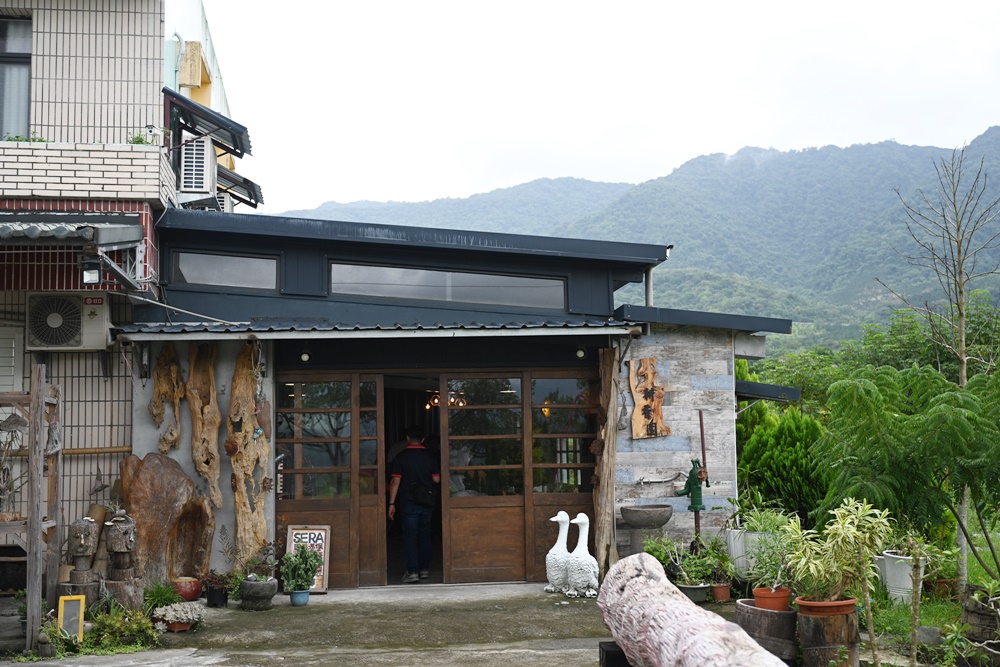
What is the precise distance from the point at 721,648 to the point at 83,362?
7.65 m

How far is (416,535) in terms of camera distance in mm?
11047

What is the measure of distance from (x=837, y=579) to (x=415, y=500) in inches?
215

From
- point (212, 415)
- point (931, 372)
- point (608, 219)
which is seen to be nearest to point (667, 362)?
point (931, 372)

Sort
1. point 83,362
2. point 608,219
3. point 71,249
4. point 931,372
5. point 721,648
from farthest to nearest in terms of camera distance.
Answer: point 608,219, point 83,362, point 71,249, point 931,372, point 721,648

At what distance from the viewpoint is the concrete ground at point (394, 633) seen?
743cm

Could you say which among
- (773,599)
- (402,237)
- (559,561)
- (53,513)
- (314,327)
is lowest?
(559,561)

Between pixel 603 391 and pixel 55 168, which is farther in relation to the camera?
pixel 603 391

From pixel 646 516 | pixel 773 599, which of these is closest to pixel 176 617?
pixel 646 516

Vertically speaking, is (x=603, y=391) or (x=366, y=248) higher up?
(x=366, y=248)

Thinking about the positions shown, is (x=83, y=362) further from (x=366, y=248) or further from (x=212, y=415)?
(x=366, y=248)

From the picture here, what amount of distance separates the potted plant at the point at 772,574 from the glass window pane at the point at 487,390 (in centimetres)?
320

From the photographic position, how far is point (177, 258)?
35.1 feet

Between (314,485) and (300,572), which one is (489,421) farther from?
(300,572)

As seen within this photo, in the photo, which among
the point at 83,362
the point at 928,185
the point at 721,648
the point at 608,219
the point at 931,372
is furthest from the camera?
the point at 608,219
